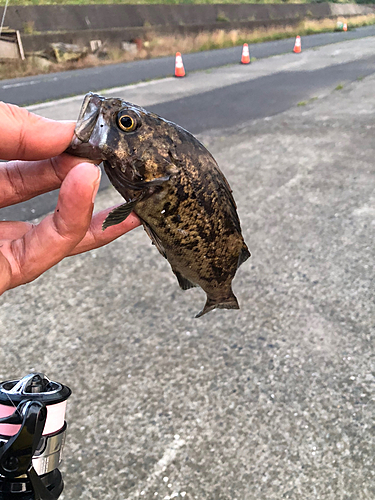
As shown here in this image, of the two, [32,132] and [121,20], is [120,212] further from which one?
[121,20]

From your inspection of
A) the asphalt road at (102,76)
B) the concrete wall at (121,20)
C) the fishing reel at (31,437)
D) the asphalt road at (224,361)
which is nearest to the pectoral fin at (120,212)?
the fishing reel at (31,437)

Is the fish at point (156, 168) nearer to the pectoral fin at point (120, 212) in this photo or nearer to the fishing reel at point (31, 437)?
the pectoral fin at point (120, 212)

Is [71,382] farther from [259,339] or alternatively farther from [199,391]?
[259,339]

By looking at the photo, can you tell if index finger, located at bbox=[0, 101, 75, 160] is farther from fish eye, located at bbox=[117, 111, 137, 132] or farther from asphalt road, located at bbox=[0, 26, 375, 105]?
asphalt road, located at bbox=[0, 26, 375, 105]

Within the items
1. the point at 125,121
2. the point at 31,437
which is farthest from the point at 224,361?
the point at 125,121

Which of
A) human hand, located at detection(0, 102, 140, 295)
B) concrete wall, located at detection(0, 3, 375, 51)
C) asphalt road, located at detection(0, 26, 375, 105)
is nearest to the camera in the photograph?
human hand, located at detection(0, 102, 140, 295)

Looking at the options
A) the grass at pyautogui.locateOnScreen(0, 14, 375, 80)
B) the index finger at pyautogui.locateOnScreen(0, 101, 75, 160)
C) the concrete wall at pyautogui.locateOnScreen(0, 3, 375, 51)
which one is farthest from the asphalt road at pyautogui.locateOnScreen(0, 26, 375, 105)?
the index finger at pyautogui.locateOnScreen(0, 101, 75, 160)
